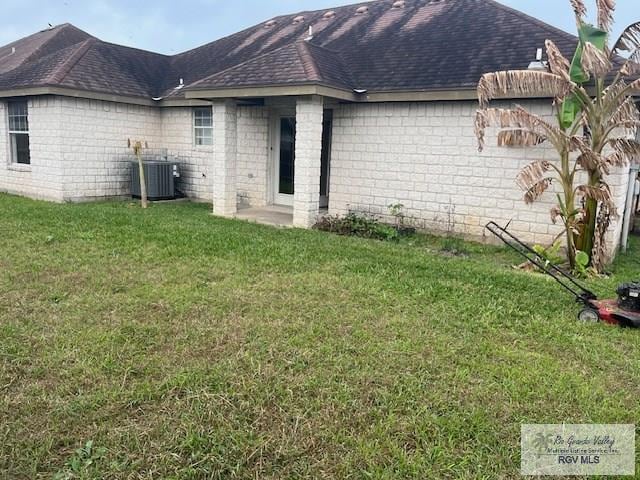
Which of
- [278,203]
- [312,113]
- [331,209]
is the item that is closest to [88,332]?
[312,113]

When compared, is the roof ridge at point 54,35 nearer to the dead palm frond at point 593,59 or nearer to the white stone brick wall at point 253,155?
the white stone brick wall at point 253,155

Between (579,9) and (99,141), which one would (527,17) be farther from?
(99,141)

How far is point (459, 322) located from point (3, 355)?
149 inches

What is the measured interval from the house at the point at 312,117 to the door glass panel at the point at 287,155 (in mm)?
33

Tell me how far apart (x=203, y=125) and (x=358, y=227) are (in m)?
6.02

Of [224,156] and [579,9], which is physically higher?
[579,9]

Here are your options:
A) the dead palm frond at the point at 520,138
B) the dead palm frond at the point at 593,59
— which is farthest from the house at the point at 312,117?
the dead palm frond at the point at 593,59

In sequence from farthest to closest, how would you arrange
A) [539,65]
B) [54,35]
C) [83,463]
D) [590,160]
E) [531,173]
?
[54,35] < [539,65] < [531,173] < [590,160] < [83,463]

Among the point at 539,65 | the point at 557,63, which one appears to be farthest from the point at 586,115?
the point at 539,65

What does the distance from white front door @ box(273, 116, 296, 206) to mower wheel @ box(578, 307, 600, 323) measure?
787 centimetres

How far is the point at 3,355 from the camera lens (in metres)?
3.75

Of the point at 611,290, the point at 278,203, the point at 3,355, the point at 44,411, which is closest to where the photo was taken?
the point at 44,411

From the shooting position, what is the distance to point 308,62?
963 centimetres

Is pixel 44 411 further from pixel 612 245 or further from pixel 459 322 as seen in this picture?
pixel 612 245
